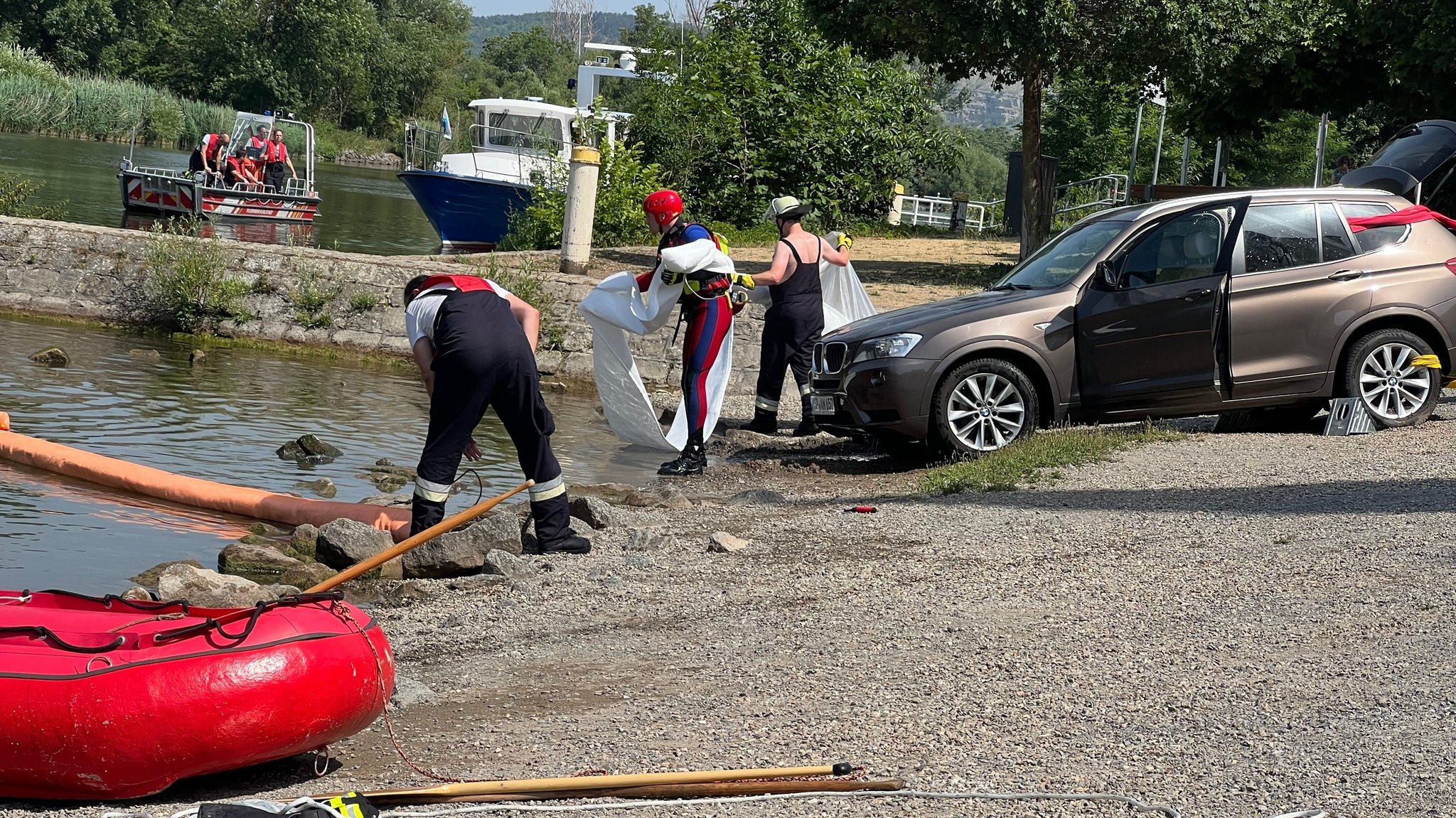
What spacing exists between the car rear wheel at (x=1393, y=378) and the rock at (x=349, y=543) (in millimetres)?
6971

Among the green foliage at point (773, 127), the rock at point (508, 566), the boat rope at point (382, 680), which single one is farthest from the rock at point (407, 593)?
the green foliage at point (773, 127)

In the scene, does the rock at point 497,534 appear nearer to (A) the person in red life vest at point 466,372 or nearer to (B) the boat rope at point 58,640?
(A) the person in red life vest at point 466,372

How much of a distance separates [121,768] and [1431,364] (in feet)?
31.3

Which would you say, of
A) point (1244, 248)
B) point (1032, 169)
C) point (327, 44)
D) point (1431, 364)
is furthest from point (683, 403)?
point (327, 44)

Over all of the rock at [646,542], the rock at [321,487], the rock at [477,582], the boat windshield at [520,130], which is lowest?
the rock at [321,487]

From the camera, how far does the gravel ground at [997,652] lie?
4.50 metres

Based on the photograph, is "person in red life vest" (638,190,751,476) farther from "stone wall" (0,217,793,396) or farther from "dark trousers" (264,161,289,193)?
"dark trousers" (264,161,289,193)

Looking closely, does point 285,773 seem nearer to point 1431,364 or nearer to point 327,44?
point 1431,364

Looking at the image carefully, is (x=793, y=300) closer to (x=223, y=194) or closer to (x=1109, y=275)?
(x=1109, y=275)

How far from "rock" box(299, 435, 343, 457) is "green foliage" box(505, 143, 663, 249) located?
40.4 ft

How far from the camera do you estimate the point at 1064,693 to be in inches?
205

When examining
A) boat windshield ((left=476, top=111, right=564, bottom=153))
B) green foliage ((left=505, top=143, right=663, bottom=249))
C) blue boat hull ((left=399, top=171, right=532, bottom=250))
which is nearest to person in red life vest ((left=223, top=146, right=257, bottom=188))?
blue boat hull ((left=399, top=171, right=532, bottom=250))

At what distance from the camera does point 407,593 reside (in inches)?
295

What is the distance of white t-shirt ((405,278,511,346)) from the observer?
303 inches
